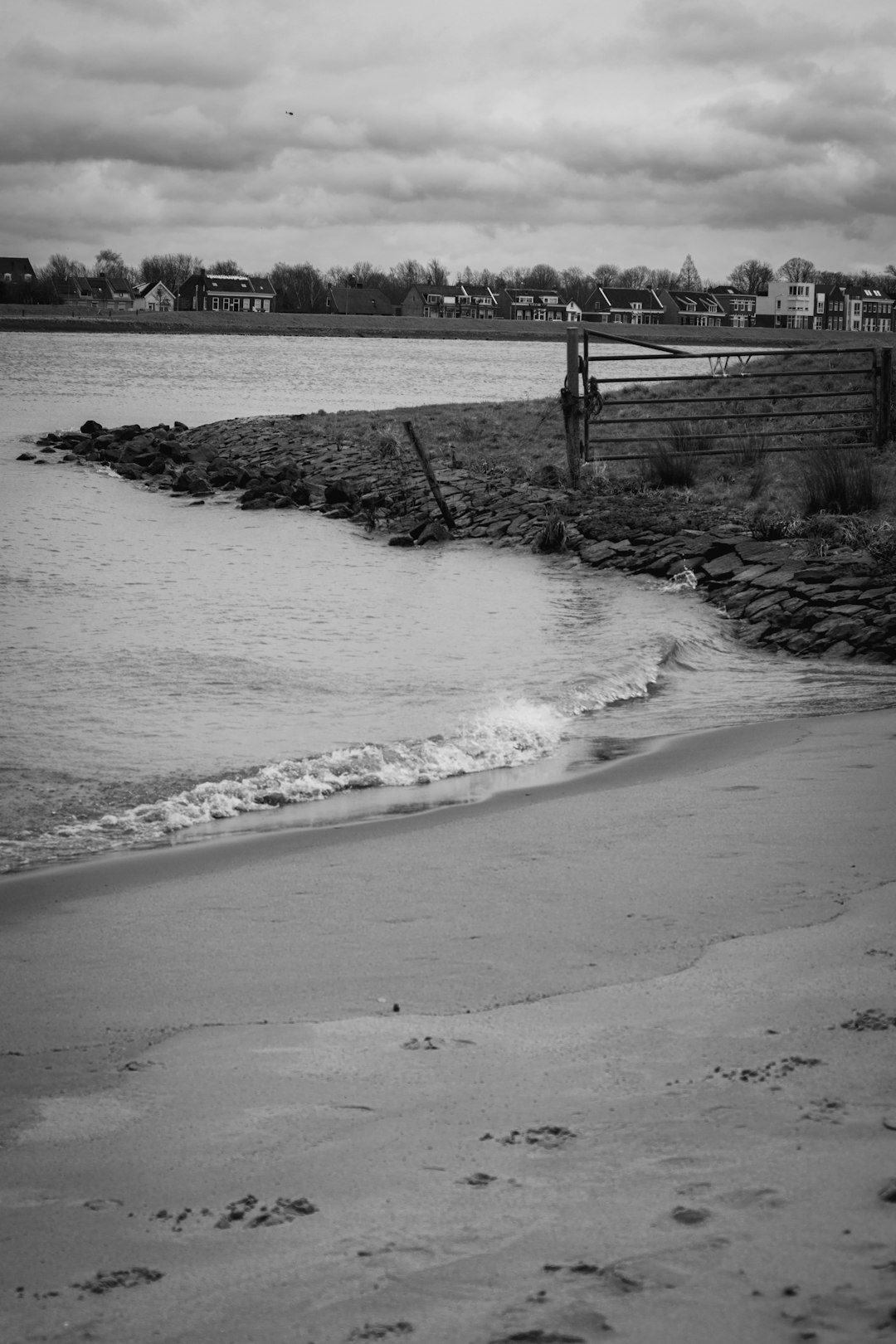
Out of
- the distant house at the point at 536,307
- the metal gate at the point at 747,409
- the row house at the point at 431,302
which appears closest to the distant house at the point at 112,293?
the row house at the point at 431,302

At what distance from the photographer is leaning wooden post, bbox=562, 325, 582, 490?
17812 mm

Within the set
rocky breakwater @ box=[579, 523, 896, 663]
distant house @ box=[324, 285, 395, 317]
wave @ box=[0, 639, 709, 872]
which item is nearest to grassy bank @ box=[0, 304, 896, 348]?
distant house @ box=[324, 285, 395, 317]

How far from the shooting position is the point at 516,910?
4.79m

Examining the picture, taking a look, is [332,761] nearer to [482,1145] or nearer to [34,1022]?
[34,1022]

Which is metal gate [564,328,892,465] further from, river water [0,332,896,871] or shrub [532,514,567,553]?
river water [0,332,896,871]

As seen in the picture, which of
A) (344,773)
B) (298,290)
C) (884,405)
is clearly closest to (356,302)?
(298,290)

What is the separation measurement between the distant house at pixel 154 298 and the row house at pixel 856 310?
306ft

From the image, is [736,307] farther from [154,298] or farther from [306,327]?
[154,298]

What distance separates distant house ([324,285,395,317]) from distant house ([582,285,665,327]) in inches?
1132

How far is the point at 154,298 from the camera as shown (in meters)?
177

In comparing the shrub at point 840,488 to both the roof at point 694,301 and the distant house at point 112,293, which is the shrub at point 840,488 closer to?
the distant house at point 112,293

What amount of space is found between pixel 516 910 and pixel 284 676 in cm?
547

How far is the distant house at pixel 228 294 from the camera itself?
16925cm

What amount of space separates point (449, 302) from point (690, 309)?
35.4 metres
